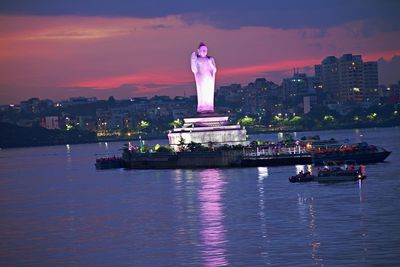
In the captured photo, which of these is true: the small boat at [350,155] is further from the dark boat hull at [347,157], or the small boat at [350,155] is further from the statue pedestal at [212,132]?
the statue pedestal at [212,132]

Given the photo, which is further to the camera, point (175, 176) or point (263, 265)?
point (175, 176)

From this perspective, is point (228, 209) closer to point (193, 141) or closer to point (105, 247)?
point (105, 247)

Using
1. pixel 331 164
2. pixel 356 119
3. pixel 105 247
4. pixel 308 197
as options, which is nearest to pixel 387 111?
pixel 356 119

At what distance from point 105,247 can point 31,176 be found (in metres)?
44.8

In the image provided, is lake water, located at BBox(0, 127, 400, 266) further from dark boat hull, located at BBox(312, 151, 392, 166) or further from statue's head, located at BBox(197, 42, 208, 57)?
statue's head, located at BBox(197, 42, 208, 57)

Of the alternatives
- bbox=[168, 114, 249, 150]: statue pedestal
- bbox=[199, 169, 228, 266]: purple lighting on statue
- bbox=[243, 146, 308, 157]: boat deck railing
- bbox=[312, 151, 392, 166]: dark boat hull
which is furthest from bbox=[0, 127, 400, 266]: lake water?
bbox=[168, 114, 249, 150]: statue pedestal

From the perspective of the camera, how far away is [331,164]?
182ft

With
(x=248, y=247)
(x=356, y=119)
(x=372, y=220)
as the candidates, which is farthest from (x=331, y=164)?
(x=356, y=119)

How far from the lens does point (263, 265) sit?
82.7 ft

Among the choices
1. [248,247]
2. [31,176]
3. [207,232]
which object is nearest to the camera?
[248,247]

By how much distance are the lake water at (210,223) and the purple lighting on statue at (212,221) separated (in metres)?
0.03

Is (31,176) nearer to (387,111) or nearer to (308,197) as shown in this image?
(308,197)

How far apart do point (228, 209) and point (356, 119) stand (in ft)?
460

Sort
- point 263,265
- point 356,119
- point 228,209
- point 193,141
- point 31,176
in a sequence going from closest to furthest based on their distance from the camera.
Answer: point 263,265, point 228,209, point 193,141, point 31,176, point 356,119
